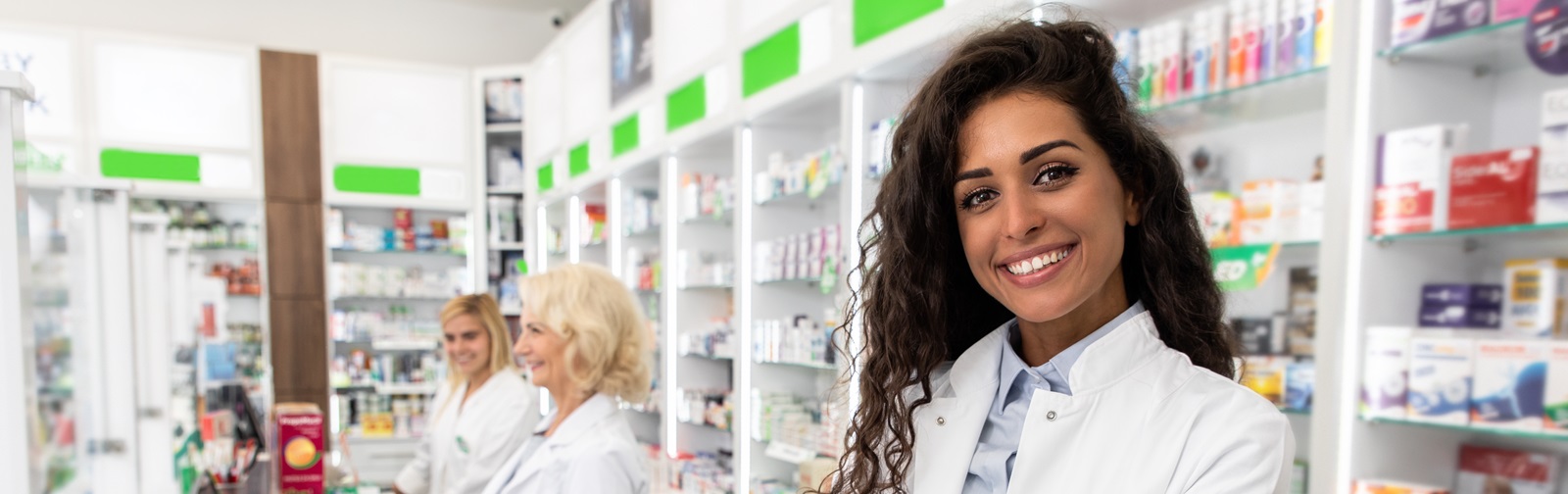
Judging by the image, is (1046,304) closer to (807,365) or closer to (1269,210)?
(1269,210)

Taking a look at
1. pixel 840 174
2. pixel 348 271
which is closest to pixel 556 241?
pixel 348 271

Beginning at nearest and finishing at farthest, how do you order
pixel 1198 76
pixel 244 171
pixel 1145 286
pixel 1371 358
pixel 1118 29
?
pixel 1145 286 < pixel 1371 358 < pixel 1198 76 < pixel 1118 29 < pixel 244 171

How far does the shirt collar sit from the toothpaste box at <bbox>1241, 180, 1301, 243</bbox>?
4.30ft

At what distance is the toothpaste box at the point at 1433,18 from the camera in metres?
1.96

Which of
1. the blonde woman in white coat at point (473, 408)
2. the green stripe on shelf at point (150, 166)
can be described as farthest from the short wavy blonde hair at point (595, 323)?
the green stripe on shelf at point (150, 166)

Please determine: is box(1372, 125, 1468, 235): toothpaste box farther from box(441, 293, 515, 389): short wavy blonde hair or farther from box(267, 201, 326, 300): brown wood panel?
box(267, 201, 326, 300): brown wood panel

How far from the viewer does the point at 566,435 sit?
7.64ft

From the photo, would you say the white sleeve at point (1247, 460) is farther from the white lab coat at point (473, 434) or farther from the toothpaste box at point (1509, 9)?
the white lab coat at point (473, 434)

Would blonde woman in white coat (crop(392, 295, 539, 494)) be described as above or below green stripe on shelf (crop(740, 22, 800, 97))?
below

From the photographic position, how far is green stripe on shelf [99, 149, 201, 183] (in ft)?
21.4

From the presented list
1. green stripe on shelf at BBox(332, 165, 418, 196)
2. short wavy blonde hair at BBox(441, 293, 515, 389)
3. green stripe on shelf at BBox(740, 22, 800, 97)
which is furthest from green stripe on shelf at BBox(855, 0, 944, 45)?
green stripe on shelf at BBox(332, 165, 418, 196)

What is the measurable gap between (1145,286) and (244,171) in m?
7.21

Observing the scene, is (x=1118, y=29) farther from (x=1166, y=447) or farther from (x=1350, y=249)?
(x=1166, y=447)

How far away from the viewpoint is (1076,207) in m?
1.10
